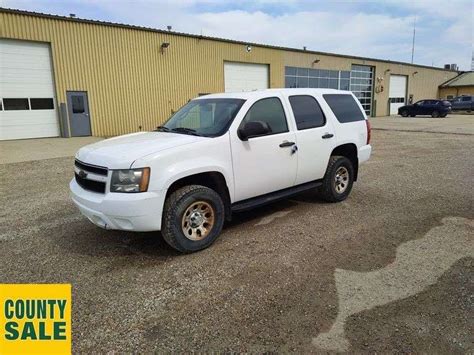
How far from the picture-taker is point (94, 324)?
3.03 m

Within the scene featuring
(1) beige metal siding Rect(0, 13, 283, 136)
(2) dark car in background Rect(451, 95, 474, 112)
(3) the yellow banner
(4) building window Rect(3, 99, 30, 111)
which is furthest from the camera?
(2) dark car in background Rect(451, 95, 474, 112)

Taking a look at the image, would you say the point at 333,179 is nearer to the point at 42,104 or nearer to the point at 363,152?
the point at 363,152

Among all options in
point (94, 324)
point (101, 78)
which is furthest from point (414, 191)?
point (101, 78)

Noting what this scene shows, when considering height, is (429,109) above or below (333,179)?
above

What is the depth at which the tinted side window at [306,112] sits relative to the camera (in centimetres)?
A: 547

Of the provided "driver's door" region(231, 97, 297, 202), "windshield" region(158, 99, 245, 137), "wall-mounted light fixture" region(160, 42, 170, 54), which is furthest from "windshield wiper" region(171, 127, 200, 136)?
"wall-mounted light fixture" region(160, 42, 170, 54)

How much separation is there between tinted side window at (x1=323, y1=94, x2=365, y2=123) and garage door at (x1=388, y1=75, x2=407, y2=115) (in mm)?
38243

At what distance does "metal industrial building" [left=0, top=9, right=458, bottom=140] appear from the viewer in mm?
16719

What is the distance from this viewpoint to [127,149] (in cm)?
411

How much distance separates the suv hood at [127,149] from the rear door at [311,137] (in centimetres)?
175

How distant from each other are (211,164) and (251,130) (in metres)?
0.69

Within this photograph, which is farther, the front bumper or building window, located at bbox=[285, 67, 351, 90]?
building window, located at bbox=[285, 67, 351, 90]

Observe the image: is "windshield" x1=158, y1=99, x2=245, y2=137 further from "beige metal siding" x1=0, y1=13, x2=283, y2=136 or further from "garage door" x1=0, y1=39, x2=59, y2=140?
"beige metal siding" x1=0, y1=13, x2=283, y2=136

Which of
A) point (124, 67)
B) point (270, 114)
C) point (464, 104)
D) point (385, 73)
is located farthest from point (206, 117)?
point (464, 104)
